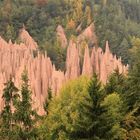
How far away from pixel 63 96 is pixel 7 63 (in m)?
25.1

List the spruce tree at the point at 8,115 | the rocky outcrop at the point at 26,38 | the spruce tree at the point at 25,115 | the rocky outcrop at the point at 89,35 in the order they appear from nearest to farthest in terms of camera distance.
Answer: the spruce tree at the point at 25,115 → the spruce tree at the point at 8,115 → the rocky outcrop at the point at 26,38 → the rocky outcrop at the point at 89,35

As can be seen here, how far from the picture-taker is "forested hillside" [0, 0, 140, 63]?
92931 mm

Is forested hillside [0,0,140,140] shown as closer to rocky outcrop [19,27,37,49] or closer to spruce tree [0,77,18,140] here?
spruce tree [0,77,18,140]

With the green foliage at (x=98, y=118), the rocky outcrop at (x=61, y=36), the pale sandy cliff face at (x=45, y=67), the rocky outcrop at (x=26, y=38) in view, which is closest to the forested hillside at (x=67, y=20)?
the rocky outcrop at (x=61, y=36)

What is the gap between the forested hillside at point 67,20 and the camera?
92931 mm

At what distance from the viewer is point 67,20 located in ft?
329

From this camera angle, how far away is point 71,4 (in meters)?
104

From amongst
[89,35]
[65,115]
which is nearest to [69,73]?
[89,35]

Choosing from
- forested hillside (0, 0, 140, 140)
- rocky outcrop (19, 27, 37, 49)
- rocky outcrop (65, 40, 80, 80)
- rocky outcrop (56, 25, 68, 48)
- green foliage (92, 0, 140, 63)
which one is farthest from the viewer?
rocky outcrop (56, 25, 68, 48)

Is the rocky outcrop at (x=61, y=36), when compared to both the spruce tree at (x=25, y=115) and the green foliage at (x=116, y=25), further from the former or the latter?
the spruce tree at (x=25, y=115)

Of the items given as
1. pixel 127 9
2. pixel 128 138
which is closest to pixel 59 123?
pixel 128 138

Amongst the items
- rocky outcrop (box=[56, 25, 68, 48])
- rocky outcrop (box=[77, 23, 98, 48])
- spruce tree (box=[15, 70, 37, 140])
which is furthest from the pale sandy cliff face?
spruce tree (box=[15, 70, 37, 140])

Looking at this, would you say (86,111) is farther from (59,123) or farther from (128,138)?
(59,123)

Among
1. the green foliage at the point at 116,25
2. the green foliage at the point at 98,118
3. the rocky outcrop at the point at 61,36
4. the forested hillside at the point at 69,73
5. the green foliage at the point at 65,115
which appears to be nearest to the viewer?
the green foliage at the point at 98,118
